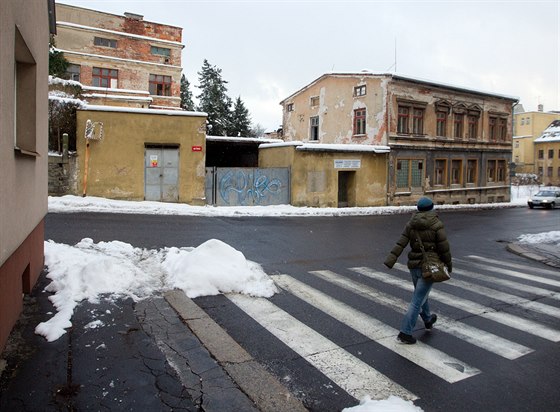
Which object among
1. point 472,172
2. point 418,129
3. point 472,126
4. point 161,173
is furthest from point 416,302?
point 472,126

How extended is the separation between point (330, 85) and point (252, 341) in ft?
96.3

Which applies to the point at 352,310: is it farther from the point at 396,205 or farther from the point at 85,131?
the point at 396,205

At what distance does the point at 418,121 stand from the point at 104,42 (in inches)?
1085

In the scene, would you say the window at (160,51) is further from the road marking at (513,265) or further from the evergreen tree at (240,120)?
the road marking at (513,265)

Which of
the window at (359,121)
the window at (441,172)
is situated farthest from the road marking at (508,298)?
the window at (441,172)

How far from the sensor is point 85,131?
69.6ft

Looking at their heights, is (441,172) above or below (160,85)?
below

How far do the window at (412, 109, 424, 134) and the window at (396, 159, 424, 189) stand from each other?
2.17 m

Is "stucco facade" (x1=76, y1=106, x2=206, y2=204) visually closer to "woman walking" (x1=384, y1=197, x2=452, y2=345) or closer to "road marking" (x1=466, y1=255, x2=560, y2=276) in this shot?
"road marking" (x1=466, y1=255, x2=560, y2=276)

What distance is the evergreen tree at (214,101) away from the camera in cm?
5331

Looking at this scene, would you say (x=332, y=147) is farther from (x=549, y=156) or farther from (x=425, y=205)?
(x=549, y=156)

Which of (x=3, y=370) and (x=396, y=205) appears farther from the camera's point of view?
(x=396, y=205)

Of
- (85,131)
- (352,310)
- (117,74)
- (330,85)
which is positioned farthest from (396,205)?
(117,74)

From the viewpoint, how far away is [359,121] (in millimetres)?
30266
